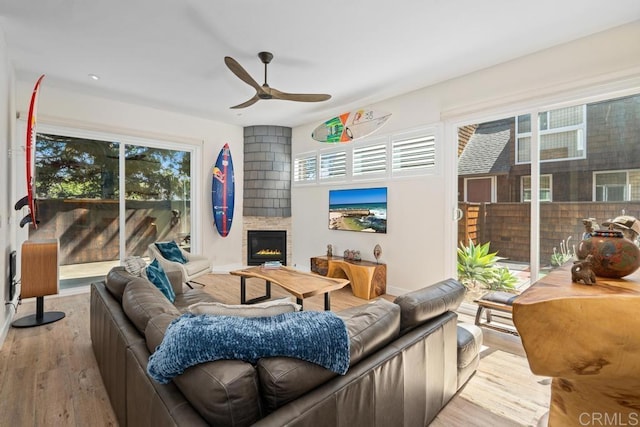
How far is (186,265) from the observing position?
3836 mm

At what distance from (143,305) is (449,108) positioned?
3.60 m

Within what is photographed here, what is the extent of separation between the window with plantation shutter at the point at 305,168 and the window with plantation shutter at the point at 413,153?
163 cm

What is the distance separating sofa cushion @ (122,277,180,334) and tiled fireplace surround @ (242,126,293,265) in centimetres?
387

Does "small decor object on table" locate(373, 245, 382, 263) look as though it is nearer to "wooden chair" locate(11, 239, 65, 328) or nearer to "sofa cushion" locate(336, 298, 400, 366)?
"sofa cushion" locate(336, 298, 400, 366)

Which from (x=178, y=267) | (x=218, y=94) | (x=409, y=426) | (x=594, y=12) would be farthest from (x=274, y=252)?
(x=594, y=12)

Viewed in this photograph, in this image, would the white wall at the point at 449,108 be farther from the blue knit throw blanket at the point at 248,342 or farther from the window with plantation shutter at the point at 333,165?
the blue knit throw blanket at the point at 248,342

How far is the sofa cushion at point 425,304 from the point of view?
5.29 ft

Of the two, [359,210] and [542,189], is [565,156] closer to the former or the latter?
[542,189]

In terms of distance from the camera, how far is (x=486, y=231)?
350cm

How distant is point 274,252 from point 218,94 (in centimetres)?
286

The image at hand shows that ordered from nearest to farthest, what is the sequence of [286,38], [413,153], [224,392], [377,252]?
[224,392]
[286,38]
[413,153]
[377,252]

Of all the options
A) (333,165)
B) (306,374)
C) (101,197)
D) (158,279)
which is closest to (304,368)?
(306,374)

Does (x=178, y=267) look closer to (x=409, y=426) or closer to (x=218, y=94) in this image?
(x=218, y=94)

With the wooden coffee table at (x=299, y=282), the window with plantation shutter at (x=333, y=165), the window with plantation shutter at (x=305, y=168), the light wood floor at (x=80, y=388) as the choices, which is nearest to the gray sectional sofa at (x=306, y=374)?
the light wood floor at (x=80, y=388)
